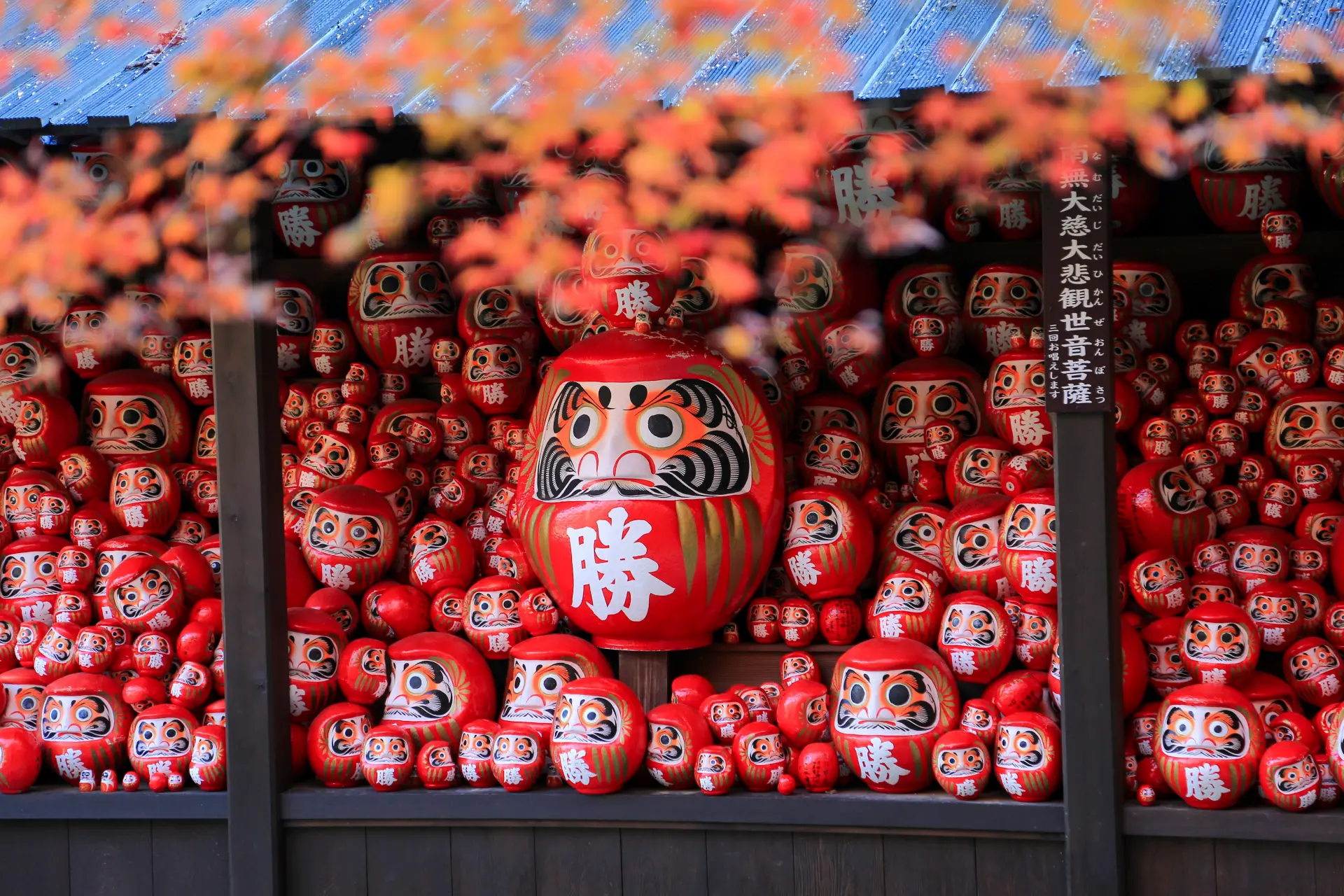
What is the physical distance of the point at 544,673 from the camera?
4973 mm

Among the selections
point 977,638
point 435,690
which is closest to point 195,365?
point 435,690

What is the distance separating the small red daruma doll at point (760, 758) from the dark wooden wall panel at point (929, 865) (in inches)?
15.9

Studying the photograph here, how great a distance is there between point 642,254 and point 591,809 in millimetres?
1888

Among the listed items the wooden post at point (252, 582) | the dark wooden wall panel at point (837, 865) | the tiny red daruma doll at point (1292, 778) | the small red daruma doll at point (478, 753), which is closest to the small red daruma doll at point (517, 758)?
the small red daruma doll at point (478, 753)

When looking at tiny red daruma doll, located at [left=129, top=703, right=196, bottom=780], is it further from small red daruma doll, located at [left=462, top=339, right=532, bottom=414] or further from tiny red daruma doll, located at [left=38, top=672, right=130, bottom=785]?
small red daruma doll, located at [left=462, top=339, right=532, bottom=414]

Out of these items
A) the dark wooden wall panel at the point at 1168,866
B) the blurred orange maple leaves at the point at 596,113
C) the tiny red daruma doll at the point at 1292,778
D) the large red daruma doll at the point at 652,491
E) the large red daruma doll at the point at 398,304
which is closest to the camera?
the blurred orange maple leaves at the point at 596,113

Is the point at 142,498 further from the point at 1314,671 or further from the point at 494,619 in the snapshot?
the point at 1314,671

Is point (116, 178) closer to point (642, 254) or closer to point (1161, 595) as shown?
point (642, 254)

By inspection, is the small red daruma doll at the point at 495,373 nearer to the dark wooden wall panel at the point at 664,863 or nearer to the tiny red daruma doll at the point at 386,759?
the tiny red daruma doll at the point at 386,759

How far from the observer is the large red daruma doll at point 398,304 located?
5.75m

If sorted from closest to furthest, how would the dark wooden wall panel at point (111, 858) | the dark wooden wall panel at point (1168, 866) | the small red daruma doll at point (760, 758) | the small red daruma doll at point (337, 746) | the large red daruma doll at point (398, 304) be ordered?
the dark wooden wall panel at point (1168, 866) < the small red daruma doll at point (760, 758) < the small red daruma doll at point (337, 746) < the dark wooden wall panel at point (111, 858) < the large red daruma doll at point (398, 304)

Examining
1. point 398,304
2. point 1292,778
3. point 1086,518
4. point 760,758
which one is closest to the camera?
point 1292,778

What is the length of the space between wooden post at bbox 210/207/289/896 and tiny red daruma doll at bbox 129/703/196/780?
0.23 meters

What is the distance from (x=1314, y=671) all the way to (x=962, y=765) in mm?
1183
